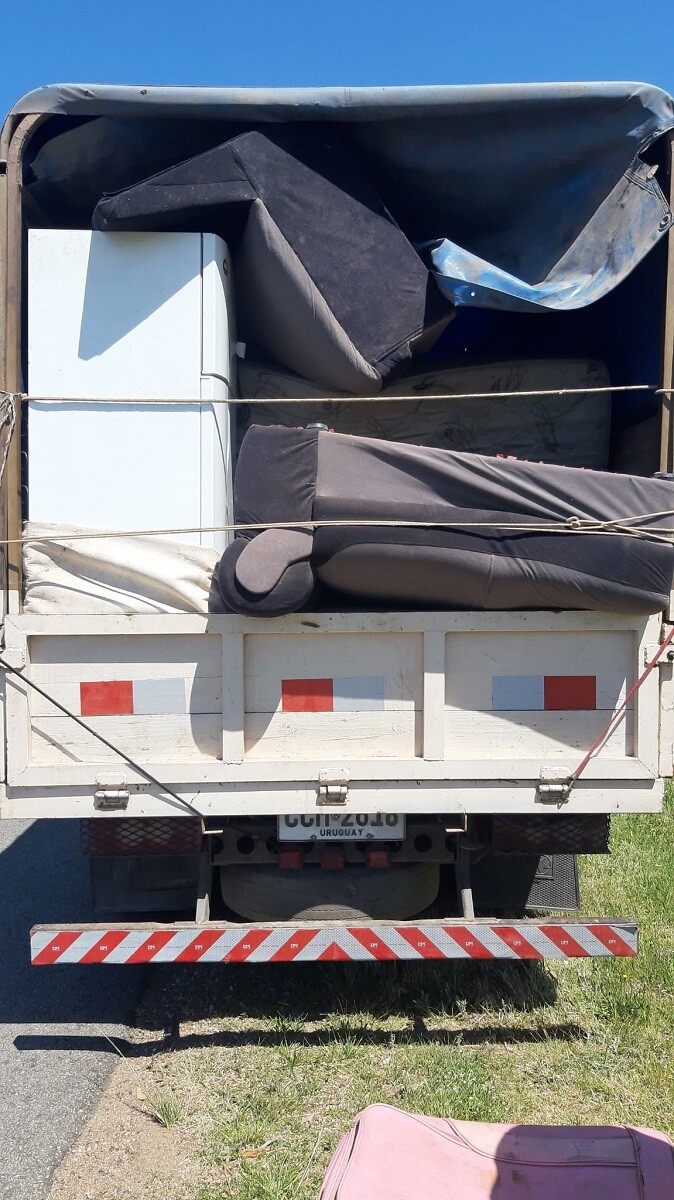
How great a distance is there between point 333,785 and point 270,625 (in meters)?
0.52

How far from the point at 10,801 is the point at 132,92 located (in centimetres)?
223

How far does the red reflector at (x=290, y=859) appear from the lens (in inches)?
118

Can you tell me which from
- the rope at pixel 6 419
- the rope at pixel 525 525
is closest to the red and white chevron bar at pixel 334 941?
the rope at pixel 525 525

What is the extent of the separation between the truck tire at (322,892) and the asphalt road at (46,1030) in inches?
26.4

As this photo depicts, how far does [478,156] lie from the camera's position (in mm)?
3115

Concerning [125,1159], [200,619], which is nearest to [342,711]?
[200,619]

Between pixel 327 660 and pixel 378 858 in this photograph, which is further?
pixel 378 858

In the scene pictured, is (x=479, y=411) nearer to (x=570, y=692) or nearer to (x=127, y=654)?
(x=570, y=692)

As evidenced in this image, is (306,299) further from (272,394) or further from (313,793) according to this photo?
(313,793)

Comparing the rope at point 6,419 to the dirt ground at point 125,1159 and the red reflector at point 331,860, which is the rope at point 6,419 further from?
the dirt ground at point 125,1159

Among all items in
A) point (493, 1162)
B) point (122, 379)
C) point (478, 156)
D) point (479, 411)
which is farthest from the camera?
point (479, 411)

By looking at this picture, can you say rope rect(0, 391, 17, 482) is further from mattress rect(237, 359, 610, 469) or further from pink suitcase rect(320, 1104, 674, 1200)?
pink suitcase rect(320, 1104, 674, 1200)

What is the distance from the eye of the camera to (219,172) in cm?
287

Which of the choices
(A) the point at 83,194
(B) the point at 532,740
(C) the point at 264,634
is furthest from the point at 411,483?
(A) the point at 83,194
